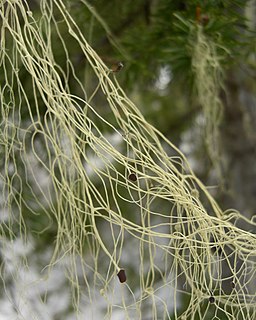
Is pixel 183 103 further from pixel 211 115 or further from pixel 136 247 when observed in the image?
pixel 211 115

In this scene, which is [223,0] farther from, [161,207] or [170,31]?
[161,207]

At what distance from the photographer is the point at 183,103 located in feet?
4.16

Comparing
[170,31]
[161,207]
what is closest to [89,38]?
[170,31]

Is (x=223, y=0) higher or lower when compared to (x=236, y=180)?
higher

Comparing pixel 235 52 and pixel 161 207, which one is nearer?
pixel 235 52

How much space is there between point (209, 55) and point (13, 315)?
1.08 ft

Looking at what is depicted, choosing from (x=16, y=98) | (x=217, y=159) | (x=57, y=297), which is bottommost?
(x=57, y=297)

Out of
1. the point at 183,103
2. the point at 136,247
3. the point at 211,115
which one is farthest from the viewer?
the point at 183,103

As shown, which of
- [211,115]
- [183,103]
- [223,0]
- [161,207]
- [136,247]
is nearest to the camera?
[223,0]

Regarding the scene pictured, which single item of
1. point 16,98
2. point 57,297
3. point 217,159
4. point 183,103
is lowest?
point 57,297

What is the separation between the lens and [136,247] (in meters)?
1.15

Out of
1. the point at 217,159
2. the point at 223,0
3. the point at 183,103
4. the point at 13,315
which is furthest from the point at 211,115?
the point at 183,103

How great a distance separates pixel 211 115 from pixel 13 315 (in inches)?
12.0

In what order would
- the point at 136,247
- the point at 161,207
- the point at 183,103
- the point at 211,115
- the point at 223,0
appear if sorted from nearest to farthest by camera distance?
the point at 223,0
the point at 211,115
the point at 161,207
the point at 136,247
the point at 183,103
